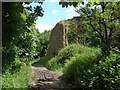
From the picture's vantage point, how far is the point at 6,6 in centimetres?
278

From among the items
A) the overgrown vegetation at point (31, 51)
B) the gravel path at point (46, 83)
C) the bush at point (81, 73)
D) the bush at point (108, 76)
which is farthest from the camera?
the gravel path at point (46, 83)

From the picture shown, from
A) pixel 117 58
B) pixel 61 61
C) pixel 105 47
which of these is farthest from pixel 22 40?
pixel 61 61

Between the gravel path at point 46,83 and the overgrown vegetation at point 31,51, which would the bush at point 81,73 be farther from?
the gravel path at point 46,83

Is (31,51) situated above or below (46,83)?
above

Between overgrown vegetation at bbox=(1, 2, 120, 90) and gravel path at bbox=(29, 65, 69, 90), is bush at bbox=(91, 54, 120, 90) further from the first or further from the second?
gravel path at bbox=(29, 65, 69, 90)

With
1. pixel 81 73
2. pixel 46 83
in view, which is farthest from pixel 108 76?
pixel 46 83

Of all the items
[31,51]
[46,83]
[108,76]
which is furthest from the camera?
[46,83]

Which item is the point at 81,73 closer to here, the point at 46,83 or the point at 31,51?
the point at 46,83

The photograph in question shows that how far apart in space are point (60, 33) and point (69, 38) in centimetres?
150

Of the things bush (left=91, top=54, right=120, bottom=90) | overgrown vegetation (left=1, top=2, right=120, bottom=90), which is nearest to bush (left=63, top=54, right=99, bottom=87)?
overgrown vegetation (left=1, top=2, right=120, bottom=90)

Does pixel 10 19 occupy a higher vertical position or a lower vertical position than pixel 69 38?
higher

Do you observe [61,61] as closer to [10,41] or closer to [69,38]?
[69,38]

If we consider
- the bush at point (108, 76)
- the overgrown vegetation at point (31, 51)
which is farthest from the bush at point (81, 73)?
the bush at point (108, 76)

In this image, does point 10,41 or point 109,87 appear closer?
point 10,41
